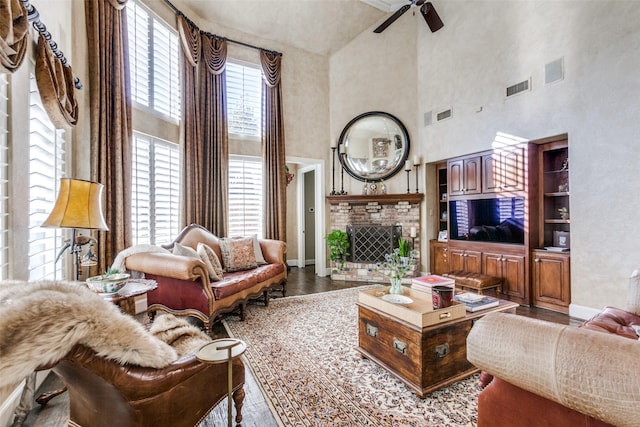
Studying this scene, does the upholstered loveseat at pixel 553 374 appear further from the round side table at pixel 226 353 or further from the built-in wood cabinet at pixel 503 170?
the built-in wood cabinet at pixel 503 170

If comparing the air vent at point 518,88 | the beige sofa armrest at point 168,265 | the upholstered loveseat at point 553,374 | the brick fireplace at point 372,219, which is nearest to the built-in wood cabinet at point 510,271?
the brick fireplace at point 372,219

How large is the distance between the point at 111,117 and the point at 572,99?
5.34 metres

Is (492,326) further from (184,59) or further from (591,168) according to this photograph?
(184,59)

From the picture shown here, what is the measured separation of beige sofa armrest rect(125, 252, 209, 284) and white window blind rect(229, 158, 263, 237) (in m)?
2.36

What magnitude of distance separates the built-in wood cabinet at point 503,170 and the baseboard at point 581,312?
60.6 inches

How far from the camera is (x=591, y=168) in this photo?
11.1 ft

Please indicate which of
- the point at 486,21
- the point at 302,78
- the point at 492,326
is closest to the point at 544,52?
the point at 486,21

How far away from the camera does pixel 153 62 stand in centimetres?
417

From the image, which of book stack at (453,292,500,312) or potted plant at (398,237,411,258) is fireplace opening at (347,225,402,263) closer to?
potted plant at (398,237,411,258)

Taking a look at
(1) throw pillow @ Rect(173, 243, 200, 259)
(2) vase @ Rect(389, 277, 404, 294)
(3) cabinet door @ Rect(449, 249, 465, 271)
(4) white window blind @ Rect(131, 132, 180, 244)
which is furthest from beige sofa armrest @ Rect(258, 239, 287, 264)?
(3) cabinet door @ Rect(449, 249, 465, 271)

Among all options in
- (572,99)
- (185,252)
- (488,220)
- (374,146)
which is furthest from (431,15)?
(185,252)

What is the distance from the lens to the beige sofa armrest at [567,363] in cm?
76

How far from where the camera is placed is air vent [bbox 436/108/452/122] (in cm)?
502

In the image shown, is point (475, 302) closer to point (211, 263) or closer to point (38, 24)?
point (211, 263)
